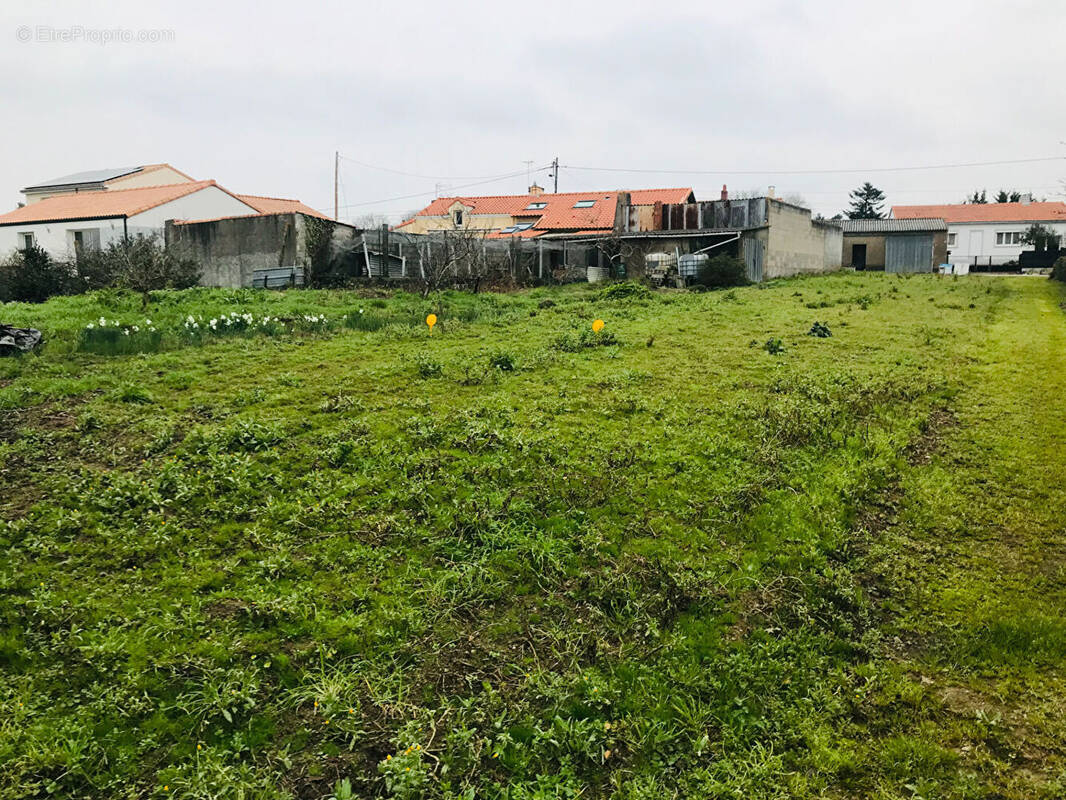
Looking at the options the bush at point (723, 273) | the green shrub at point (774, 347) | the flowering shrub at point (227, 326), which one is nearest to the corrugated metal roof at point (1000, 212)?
the bush at point (723, 273)

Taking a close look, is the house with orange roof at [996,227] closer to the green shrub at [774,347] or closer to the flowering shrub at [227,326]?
the green shrub at [774,347]

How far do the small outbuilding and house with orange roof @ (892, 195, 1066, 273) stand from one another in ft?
47.9

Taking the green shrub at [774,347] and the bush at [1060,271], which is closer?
the green shrub at [774,347]

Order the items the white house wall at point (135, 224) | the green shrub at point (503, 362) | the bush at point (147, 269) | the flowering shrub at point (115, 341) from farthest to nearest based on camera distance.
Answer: the white house wall at point (135, 224)
the bush at point (147, 269)
the flowering shrub at point (115, 341)
the green shrub at point (503, 362)

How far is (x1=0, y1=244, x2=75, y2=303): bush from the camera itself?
19156mm

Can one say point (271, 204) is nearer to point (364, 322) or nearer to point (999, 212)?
point (364, 322)

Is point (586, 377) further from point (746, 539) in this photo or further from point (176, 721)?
→ point (176, 721)

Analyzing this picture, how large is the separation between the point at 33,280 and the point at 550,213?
22673 mm

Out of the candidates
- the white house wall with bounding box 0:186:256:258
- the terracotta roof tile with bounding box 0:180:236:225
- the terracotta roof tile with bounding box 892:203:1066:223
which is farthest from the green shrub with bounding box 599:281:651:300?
the terracotta roof tile with bounding box 892:203:1066:223

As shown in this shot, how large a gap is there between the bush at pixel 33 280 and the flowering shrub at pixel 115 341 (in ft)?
37.0

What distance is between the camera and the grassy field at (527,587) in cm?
312

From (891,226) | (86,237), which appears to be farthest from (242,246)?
(891,226)

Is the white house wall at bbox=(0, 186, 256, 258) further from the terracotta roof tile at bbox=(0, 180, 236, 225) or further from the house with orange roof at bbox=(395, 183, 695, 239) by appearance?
the house with orange roof at bbox=(395, 183, 695, 239)

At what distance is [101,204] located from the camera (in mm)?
29250
